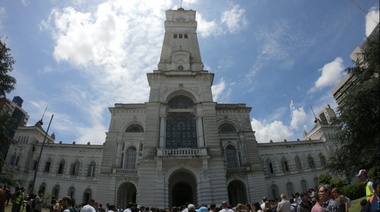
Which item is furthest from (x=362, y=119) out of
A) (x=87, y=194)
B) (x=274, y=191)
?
(x=87, y=194)

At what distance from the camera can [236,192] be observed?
1398 inches

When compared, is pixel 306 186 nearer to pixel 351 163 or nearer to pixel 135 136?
pixel 351 163

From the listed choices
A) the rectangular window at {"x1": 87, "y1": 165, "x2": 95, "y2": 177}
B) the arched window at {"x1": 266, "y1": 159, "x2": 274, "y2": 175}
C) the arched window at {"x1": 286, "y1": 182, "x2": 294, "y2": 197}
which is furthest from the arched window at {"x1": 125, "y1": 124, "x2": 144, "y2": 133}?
the arched window at {"x1": 286, "y1": 182, "x2": 294, "y2": 197}

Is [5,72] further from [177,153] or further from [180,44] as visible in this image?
[180,44]

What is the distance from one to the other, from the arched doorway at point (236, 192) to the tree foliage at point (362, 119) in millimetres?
16212

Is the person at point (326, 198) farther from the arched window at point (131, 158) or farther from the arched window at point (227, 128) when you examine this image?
the arched window at point (131, 158)

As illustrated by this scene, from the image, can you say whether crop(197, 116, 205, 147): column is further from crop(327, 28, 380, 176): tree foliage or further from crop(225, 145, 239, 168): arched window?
crop(327, 28, 380, 176): tree foliage

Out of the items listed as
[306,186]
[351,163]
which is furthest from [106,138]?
[306,186]

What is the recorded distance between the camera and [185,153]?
92.1 feet

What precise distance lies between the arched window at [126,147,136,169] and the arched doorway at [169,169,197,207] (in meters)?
6.96

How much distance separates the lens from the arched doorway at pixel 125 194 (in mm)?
32928

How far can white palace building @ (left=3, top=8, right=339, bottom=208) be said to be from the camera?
27.7m

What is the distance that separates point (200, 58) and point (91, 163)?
2523 centimetres

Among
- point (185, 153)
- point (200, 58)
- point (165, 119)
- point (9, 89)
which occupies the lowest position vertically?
point (185, 153)
